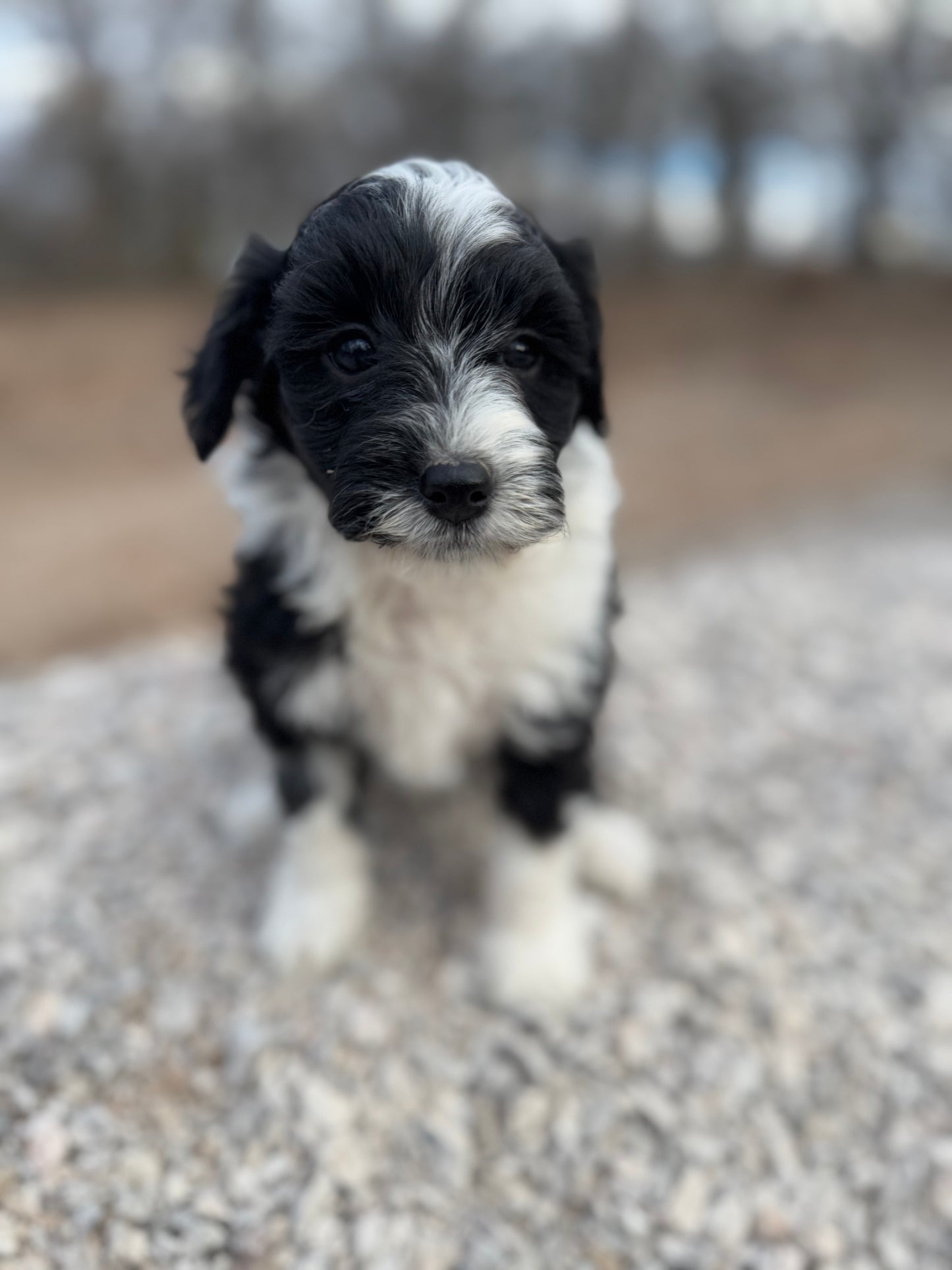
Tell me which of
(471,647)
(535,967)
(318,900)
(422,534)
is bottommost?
(535,967)

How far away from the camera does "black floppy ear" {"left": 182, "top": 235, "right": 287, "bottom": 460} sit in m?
2.18

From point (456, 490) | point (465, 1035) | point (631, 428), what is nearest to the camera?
point (456, 490)

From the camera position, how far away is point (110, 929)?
2996mm

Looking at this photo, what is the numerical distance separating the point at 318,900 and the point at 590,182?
30.5 ft

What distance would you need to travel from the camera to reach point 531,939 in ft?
9.56

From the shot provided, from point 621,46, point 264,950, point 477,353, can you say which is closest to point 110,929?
point 264,950

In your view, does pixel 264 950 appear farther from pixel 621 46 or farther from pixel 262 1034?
pixel 621 46

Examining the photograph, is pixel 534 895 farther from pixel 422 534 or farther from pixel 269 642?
pixel 422 534

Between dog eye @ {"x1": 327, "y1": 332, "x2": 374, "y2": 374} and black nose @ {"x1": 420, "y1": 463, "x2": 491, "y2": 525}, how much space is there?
12.2 inches

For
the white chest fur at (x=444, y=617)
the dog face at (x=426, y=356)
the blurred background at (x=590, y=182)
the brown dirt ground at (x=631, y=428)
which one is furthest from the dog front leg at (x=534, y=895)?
the blurred background at (x=590, y=182)

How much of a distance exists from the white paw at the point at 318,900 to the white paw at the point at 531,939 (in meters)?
0.41

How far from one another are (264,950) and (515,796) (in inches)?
35.8

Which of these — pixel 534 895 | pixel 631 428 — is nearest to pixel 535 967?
pixel 534 895

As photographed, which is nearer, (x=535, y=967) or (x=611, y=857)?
(x=535, y=967)
